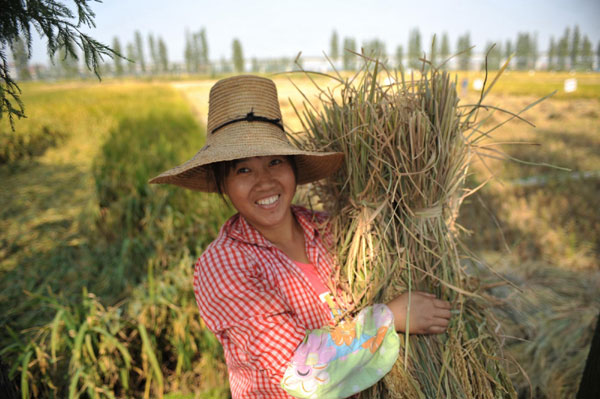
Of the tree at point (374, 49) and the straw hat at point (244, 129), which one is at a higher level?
the tree at point (374, 49)

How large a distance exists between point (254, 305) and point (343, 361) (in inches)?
10.5

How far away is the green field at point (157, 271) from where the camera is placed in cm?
166

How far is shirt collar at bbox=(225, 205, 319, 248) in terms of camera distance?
1.07 m

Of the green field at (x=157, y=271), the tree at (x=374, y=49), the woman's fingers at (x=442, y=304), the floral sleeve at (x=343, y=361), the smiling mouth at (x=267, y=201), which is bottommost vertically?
the green field at (x=157, y=271)

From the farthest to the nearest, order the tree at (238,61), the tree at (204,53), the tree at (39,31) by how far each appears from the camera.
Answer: the tree at (204,53)
the tree at (238,61)
the tree at (39,31)

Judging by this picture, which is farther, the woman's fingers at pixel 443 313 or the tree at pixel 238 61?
the tree at pixel 238 61

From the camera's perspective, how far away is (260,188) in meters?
1.06

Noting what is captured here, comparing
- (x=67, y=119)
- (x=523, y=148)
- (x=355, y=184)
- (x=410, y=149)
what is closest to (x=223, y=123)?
(x=355, y=184)

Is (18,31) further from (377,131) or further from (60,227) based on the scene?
(60,227)

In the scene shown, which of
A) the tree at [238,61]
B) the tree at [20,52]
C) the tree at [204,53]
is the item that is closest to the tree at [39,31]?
the tree at [20,52]

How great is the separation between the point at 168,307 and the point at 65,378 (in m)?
0.58

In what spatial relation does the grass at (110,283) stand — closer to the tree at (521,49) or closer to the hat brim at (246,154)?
the hat brim at (246,154)

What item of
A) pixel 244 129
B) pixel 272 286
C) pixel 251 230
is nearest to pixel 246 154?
pixel 244 129

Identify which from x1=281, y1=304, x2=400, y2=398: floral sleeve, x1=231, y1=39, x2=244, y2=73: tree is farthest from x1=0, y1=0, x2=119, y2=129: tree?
x1=231, y1=39, x2=244, y2=73: tree
